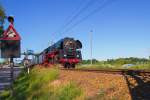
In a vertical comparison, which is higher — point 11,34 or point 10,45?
point 11,34

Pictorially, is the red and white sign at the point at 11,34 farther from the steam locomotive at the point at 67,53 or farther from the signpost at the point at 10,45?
the steam locomotive at the point at 67,53

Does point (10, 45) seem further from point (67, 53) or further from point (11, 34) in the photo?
point (67, 53)

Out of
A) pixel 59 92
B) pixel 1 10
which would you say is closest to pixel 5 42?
pixel 59 92

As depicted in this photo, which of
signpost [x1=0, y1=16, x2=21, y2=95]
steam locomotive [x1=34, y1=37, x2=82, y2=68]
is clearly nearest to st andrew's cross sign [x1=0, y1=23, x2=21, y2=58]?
signpost [x1=0, y1=16, x2=21, y2=95]

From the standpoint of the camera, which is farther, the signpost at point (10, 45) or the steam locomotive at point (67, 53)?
the steam locomotive at point (67, 53)

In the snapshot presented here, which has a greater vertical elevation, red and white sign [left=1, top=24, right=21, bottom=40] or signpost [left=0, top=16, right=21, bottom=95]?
red and white sign [left=1, top=24, right=21, bottom=40]

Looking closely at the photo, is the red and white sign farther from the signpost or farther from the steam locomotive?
the steam locomotive

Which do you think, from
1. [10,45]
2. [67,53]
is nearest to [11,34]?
[10,45]

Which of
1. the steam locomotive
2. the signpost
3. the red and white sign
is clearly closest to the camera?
the signpost

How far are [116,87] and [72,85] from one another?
2638mm

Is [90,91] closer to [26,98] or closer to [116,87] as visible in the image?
[116,87]

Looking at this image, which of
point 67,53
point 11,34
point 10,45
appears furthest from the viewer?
point 67,53

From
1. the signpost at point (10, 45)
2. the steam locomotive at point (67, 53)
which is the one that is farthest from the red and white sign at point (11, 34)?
the steam locomotive at point (67, 53)

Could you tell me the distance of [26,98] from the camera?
16688mm
